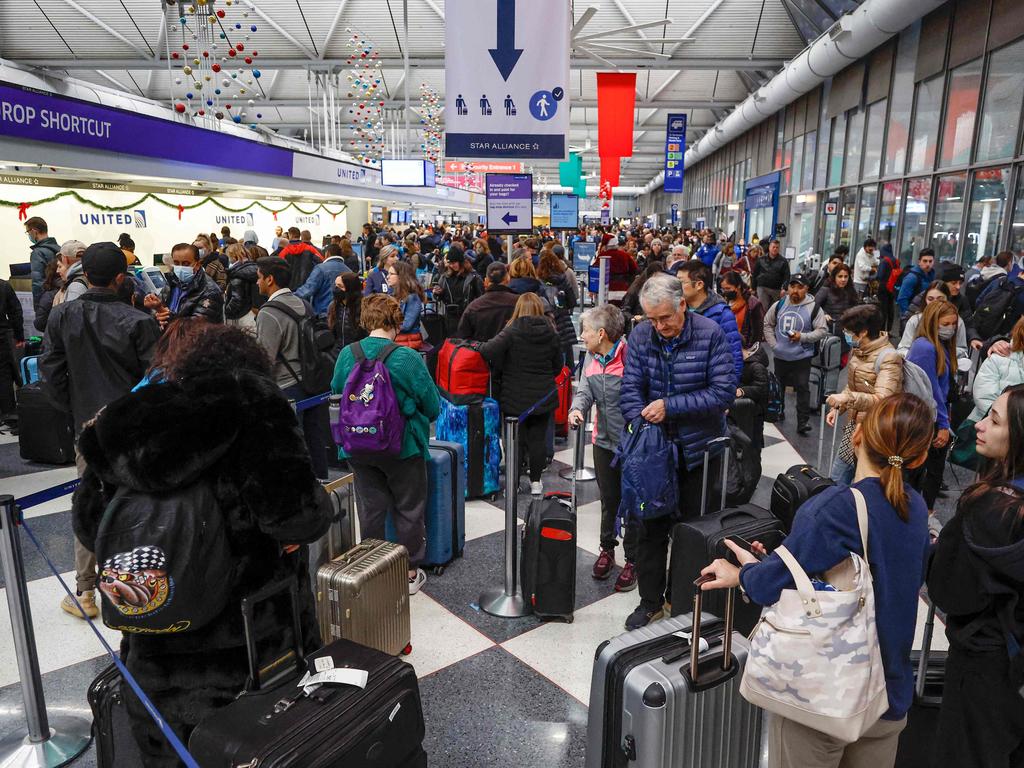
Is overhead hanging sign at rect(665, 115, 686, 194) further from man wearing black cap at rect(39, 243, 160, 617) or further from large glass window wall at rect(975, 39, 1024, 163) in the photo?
man wearing black cap at rect(39, 243, 160, 617)

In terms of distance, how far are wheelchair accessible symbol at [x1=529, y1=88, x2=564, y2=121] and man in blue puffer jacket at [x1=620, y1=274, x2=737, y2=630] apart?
2066 millimetres

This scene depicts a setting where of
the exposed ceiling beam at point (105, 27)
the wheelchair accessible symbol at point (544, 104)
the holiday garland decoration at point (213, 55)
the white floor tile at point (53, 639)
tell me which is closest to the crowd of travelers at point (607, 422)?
the white floor tile at point (53, 639)

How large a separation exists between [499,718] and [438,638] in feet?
2.21

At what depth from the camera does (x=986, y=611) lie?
1.98 meters

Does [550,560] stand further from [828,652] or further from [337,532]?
[828,652]

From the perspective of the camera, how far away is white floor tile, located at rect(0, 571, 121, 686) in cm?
324

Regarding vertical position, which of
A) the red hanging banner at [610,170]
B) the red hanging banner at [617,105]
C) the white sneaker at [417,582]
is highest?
the red hanging banner at [617,105]

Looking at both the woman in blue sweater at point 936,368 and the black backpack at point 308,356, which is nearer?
the woman in blue sweater at point 936,368

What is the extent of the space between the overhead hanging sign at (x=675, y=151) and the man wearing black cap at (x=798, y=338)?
13.7 m

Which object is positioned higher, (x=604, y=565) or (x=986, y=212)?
(x=986, y=212)

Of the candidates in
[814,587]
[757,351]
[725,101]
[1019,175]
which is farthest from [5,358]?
[725,101]

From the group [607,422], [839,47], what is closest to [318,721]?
[607,422]

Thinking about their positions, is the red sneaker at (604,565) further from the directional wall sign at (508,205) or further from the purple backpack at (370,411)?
the directional wall sign at (508,205)

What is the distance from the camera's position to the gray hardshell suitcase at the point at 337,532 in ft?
10.4
